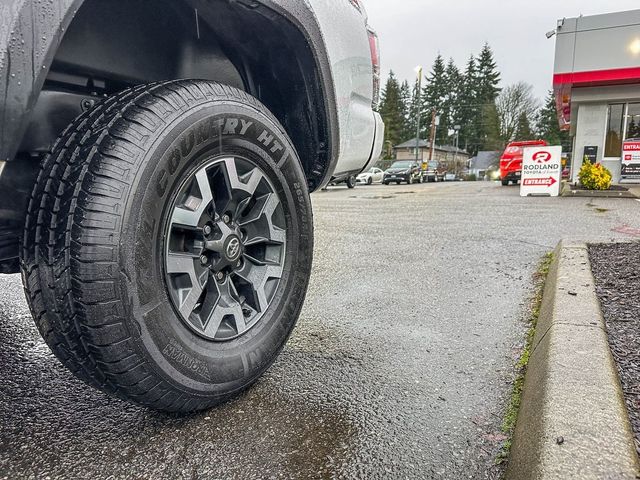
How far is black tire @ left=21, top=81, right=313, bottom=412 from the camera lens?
120 cm

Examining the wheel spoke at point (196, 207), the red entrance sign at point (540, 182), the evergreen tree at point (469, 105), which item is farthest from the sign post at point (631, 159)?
the evergreen tree at point (469, 105)

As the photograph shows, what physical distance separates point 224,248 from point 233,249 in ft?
0.15

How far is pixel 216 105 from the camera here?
1480 millimetres

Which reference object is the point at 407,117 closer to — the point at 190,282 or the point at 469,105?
the point at 469,105

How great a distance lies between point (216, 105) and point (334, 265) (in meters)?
2.54

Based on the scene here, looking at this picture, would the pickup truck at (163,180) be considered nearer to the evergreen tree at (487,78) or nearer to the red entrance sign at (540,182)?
the red entrance sign at (540,182)

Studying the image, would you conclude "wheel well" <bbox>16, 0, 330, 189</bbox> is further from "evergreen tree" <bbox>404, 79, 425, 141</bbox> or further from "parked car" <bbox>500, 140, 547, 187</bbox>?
"evergreen tree" <bbox>404, 79, 425, 141</bbox>

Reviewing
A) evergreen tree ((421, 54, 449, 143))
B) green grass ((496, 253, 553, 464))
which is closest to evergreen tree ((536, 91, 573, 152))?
evergreen tree ((421, 54, 449, 143))

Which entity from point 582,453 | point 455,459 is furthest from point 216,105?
point 582,453

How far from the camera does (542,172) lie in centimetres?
1238

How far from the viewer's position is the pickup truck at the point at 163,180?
120 centimetres

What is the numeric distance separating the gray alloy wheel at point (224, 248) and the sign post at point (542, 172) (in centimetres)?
1228

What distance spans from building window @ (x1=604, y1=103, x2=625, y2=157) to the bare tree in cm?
4250

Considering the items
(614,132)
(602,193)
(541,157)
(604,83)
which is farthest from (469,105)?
(602,193)
